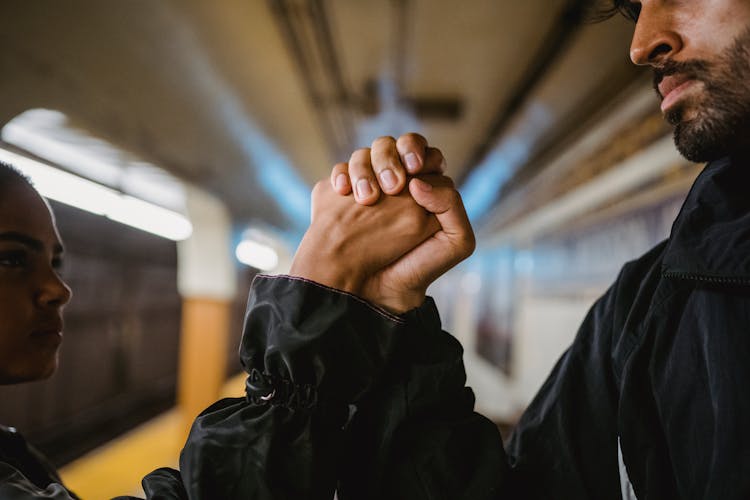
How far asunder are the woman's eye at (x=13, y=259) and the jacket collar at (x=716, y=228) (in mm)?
1500

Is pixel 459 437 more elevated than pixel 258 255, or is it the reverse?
pixel 258 255

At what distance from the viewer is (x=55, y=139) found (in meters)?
4.12

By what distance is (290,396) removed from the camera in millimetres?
798

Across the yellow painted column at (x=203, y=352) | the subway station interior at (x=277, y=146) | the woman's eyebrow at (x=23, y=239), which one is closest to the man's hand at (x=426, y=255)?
the woman's eyebrow at (x=23, y=239)

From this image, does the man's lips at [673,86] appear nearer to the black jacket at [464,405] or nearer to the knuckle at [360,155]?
the black jacket at [464,405]

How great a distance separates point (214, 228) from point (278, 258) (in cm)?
777

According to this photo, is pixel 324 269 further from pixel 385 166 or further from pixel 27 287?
pixel 27 287

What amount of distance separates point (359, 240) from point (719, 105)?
726 millimetres

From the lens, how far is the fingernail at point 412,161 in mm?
885

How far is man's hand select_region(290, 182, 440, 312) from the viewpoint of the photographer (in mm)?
859

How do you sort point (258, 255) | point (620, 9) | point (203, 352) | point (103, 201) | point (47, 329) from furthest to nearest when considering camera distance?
1. point (258, 255)
2. point (203, 352)
3. point (103, 201)
4. point (47, 329)
5. point (620, 9)

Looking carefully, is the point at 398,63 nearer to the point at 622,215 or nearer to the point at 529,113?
the point at 529,113

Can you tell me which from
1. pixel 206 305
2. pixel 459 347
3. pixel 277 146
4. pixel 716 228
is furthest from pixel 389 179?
pixel 206 305

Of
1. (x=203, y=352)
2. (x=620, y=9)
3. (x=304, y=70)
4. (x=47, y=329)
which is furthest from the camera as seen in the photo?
(x=203, y=352)
